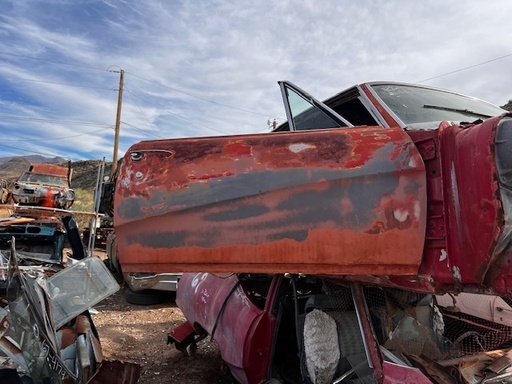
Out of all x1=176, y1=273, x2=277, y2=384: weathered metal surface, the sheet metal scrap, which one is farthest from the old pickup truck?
the sheet metal scrap

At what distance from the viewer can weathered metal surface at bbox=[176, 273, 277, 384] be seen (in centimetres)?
304

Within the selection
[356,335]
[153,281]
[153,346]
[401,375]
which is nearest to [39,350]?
[356,335]

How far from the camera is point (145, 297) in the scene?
776cm

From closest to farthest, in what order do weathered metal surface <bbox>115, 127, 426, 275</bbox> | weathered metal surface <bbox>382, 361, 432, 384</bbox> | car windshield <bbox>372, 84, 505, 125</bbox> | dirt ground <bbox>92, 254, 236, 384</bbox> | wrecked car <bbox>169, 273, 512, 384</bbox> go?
weathered metal surface <bbox>115, 127, 426, 275</bbox> < weathered metal surface <bbox>382, 361, 432, 384</bbox> < wrecked car <bbox>169, 273, 512, 384</bbox> < car windshield <bbox>372, 84, 505, 125</bbox> < dirt ground <bbox>92, 254, 236, 384</bbox>

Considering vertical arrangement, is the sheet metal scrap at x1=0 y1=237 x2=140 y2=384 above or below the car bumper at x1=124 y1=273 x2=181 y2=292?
above

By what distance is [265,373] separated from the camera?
3057 millimetres

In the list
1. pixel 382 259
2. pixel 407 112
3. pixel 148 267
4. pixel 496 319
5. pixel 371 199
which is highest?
pixel 407 112

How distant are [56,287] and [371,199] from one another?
125 inches

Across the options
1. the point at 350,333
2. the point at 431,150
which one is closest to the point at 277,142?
the point at 431,150

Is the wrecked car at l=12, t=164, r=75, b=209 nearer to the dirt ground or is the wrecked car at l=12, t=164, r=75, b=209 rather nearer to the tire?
the dirt ground

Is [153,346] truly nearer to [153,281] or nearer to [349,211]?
[153,281]

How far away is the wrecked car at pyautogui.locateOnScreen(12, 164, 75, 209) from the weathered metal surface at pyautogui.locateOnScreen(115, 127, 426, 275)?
416 inches

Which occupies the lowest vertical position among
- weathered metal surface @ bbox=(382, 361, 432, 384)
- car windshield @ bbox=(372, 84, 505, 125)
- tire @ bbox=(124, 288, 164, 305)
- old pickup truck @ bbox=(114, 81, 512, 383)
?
tire @ bbox=(124, 288, 164, 305)

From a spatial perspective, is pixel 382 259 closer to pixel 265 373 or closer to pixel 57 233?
pixel 265 373
